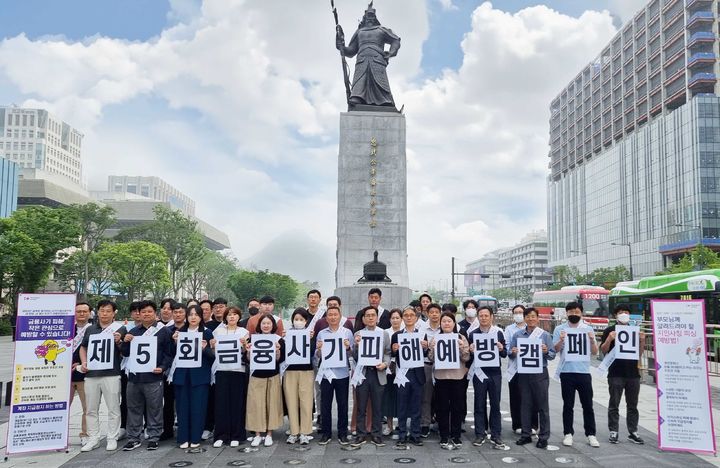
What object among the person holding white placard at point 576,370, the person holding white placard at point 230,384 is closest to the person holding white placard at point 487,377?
the person holding white placard at point 576,370

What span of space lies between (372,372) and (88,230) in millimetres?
46487

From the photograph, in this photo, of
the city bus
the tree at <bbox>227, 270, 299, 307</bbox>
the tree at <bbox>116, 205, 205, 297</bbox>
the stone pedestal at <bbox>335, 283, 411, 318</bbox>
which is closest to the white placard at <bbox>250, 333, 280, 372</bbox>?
the stone pedestal at <bbox>335, 283, 411, 318</bbox>

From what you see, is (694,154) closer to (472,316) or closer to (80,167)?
(472,316)

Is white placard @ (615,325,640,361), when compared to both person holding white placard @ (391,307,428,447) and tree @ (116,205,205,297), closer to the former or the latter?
person holding white placard @ (391,307,428,447)

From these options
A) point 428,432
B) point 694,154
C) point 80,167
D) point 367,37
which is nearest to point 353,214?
point 367,37

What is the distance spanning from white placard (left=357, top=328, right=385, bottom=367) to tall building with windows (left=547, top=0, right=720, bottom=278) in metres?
58.9

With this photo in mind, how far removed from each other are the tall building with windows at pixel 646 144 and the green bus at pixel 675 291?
36.9 m

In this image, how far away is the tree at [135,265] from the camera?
42656 mm

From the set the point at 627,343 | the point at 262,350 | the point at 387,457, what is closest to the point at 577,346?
the point at 627,343

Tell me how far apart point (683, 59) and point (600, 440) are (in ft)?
242

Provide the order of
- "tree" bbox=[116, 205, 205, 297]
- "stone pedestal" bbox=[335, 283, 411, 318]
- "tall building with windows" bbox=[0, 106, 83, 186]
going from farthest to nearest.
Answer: "tall building with windows" bbox=[0, 106, 83, 186]
"tree" bbox=[116, 205, 205, 297]
"stone pedestal" bbox=[335, 283, 411, 318]

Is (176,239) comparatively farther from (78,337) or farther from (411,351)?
(411,351)

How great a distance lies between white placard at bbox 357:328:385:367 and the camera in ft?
26.1

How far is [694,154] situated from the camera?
6350 centimetres
